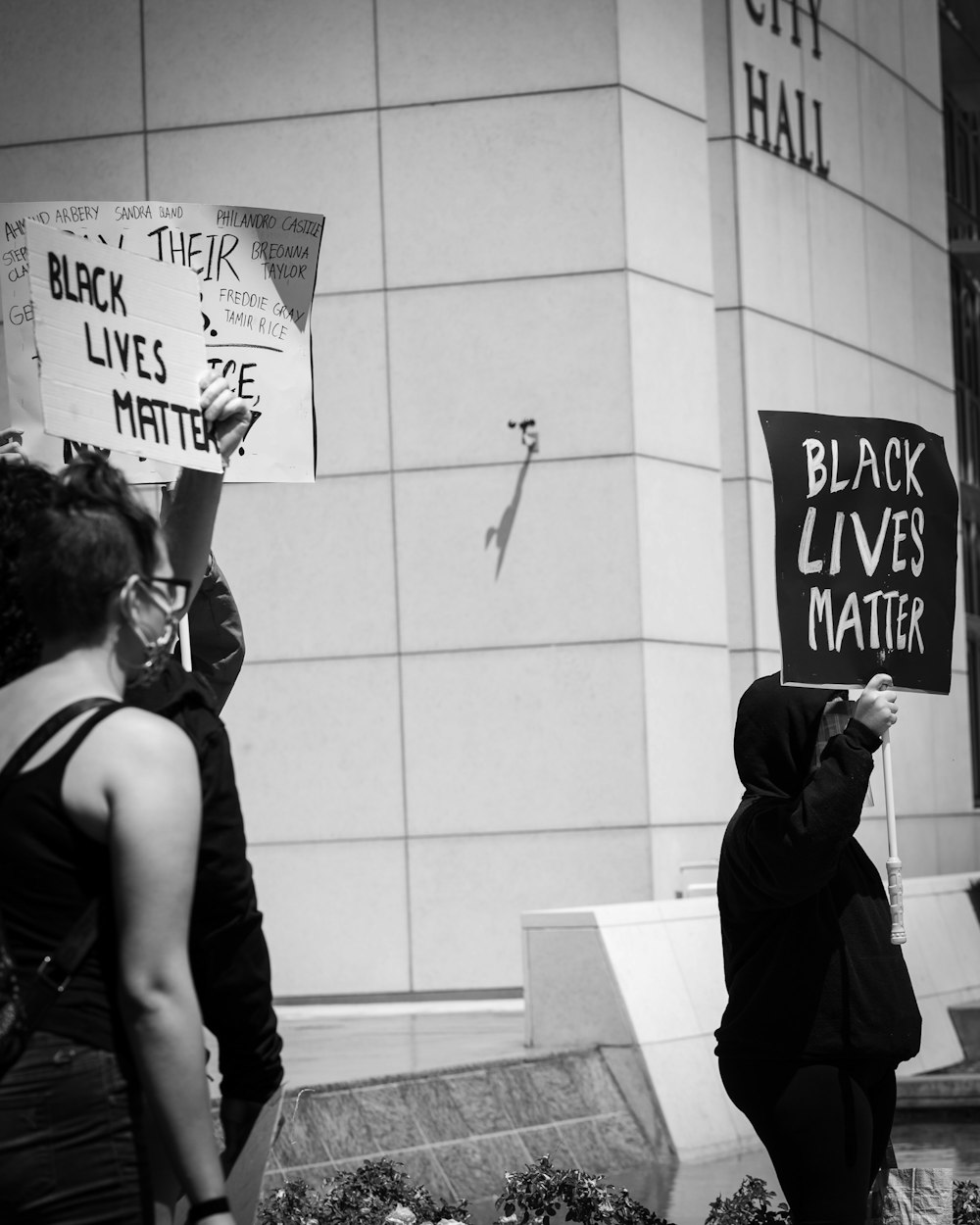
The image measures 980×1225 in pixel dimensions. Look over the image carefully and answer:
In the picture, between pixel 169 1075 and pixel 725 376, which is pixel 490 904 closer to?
pixel 725 376

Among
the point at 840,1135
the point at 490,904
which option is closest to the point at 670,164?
the point at 490,904

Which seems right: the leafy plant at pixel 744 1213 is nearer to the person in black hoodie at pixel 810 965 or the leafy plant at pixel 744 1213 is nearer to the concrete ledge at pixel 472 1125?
the person in black hoodie at pixel 810 965

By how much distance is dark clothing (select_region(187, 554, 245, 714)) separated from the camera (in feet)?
19.9

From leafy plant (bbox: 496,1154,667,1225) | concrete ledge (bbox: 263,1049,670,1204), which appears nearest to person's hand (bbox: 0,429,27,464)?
leafy plant (bbox: 496,1154,667,1225)

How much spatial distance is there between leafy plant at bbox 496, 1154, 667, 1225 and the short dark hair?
390 cm

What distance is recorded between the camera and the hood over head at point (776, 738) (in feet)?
15.8

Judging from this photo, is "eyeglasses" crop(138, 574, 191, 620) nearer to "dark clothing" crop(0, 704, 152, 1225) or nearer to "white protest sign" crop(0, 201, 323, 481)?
"dark clothing" crop(0, 704, 152, 1225)

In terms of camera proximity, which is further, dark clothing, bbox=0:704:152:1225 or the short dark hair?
the short dark hair

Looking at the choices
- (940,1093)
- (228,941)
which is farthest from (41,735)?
(940,1093)

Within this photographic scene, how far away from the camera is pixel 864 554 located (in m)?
5.64

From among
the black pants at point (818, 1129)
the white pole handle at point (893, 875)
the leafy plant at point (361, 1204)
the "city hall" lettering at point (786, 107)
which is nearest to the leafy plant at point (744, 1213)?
the leafy plant at point (361, 1204)

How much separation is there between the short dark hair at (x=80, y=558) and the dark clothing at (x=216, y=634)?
9.16 feet

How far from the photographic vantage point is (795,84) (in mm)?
18000

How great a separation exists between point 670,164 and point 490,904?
560cm
